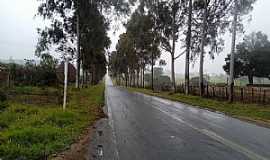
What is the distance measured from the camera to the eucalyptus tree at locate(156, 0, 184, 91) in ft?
141

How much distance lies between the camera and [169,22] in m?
44.2

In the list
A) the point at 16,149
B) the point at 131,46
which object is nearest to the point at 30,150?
the point at 16,149

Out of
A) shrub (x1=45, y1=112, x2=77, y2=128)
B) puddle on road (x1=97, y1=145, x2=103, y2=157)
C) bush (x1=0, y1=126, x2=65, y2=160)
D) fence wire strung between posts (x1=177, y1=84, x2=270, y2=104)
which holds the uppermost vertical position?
fence wire strung between posts (x1=177, y1=84, x2=270, y2=104)

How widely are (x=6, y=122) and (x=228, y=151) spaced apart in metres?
7.53

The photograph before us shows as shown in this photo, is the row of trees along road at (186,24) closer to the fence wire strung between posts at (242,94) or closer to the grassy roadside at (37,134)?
the fence wire strung between posts at (242,94)

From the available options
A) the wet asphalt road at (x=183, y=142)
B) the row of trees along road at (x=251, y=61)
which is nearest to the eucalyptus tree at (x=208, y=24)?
the wet asphalt road at (x=183, y=142)

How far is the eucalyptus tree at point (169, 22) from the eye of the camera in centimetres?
4284

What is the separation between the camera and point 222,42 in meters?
37.8

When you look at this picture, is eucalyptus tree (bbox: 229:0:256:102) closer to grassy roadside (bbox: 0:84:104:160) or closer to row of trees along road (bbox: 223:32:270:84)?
grassy roadside (bbox: 0:84:104:160)

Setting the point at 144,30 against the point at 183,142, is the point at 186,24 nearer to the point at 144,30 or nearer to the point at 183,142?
the point at 144,30

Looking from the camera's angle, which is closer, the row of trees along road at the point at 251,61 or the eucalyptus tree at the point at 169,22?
the eucalyptus tree at the point at 169,22

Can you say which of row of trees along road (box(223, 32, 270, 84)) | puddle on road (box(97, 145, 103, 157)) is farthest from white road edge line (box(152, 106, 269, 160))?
row of trees along road (box(223, 32, 270, 84))

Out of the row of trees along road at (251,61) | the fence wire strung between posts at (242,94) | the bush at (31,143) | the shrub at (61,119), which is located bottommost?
the bush at (31,143)

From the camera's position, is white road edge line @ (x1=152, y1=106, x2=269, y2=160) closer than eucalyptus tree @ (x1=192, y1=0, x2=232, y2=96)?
Yes
